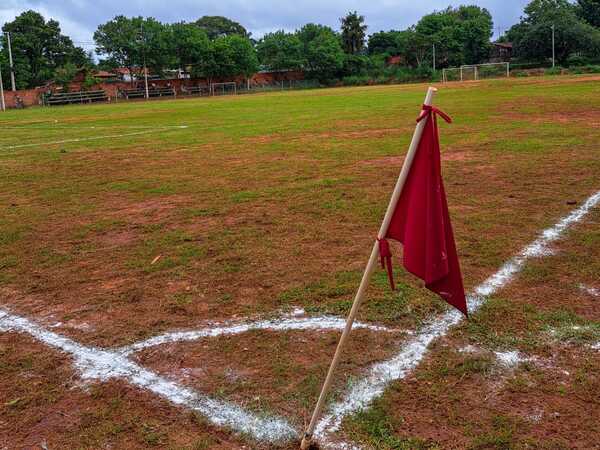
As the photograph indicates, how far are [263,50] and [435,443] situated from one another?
91.2 metres

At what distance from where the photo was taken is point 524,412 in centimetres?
278

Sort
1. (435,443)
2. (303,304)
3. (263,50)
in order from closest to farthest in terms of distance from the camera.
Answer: (435,443) < (303,304) < (263,50)

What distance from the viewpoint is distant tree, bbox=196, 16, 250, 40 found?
387 feet

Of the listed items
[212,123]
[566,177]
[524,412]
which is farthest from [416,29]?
[524,412]

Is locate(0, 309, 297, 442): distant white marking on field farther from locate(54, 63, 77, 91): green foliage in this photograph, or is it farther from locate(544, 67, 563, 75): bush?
locate(544, 67, 563, 75): bush

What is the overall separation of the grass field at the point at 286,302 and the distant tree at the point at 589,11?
9400cm

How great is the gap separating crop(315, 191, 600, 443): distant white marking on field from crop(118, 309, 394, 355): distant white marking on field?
0.30m

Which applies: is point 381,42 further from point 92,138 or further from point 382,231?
point 382,231

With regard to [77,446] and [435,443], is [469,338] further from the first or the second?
[77,446]

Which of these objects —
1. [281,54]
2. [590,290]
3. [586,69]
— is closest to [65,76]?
[281,54]

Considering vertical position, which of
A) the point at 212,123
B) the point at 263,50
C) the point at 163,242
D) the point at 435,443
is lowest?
the point at 435,443

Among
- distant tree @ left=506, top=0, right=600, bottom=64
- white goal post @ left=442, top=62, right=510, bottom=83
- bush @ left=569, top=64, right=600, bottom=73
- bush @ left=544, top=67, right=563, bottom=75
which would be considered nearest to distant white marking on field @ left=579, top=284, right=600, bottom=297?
white goal post @ left=442, top=62, right=510, bottom=83

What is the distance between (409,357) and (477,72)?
219 ft

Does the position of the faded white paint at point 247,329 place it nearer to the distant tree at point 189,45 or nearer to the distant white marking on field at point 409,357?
the distant white marking on field at point 409,357
